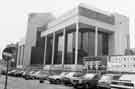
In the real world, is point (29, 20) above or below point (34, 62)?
above

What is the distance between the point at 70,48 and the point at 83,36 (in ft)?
13.8

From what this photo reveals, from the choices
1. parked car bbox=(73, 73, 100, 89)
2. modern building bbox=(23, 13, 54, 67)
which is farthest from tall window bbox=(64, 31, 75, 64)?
parked car bbox=(73, 73, 100, 89)

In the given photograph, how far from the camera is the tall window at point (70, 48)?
39.1m

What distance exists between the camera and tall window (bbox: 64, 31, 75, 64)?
39078 millimetres

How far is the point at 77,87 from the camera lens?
49.4 ft

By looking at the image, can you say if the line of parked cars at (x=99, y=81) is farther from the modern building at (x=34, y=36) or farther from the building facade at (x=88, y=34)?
the modern building at (x=34, y=36)

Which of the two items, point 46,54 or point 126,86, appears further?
point 46,54

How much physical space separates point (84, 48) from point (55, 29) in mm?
9669

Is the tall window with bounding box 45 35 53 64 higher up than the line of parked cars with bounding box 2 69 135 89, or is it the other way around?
the tall window with bounding box 45 35 53 64

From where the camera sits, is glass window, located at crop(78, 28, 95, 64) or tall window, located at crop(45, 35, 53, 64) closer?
glass window, located at crop(78, 28, 95, 64)

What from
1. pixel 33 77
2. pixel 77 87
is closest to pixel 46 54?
pixel 33 77

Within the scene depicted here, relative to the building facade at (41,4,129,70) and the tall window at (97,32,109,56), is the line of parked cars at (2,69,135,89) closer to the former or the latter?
the building facade at (41,4,129,70)

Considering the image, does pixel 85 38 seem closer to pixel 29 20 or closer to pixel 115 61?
pixel 115 61

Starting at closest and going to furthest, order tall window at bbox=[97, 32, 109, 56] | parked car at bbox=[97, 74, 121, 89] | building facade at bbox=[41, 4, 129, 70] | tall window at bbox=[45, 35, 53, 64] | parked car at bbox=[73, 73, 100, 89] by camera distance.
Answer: parked car at bbox=[97, 74, 121, 89] < parked car at bbox=[73, 73, 100, 89] < building facade at bbox=[41, 4, 129, 70] < tall window at bbox=[97, 32, 109, 56] < tall window at bbox=[45, 35, 53, 64]
